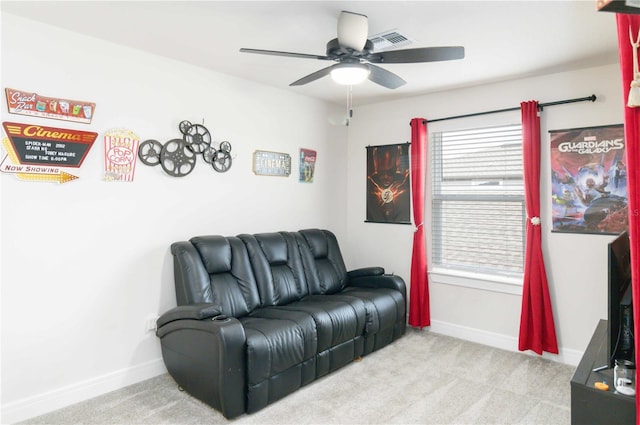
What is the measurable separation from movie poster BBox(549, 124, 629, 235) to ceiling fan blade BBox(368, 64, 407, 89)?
5.48ft

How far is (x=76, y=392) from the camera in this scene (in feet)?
8.77

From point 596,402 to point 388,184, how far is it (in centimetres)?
305

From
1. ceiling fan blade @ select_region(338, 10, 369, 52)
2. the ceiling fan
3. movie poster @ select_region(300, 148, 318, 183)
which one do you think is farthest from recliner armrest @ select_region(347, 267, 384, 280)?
ceiling fan blade @ select_region(338, 10, 369, 52)

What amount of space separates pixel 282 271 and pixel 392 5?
236 centimetres

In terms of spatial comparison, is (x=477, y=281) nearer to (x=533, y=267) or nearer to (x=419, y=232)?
(x=533, y=267)

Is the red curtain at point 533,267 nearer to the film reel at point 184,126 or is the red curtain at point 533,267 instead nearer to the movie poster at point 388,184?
the movie poster at point 388,184

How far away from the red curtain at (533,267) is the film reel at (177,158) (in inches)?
116

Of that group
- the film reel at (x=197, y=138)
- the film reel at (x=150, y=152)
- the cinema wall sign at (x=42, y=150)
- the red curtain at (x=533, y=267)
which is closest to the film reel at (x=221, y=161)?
the film reel at (x=197, y=138)

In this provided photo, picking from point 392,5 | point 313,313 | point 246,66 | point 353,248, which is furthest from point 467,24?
point 353,248

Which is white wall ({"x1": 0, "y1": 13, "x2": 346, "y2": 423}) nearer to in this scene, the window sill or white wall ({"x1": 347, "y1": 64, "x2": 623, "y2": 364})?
white wall ({"x1": 347, "y1": 64, "x2": 623, "y2": 364})

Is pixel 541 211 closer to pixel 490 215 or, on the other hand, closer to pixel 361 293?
pixel 490 215

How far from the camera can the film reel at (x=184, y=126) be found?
3232 millimetres

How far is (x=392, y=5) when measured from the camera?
226 cm

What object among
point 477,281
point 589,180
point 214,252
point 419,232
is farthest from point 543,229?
point 214,252
